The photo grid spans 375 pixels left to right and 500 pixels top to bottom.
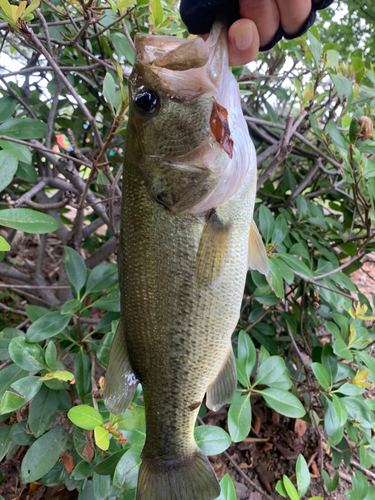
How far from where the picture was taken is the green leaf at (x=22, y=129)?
4.15 feet

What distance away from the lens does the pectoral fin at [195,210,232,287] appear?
880mm

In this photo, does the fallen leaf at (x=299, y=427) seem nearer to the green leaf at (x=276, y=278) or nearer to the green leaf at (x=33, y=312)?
the green leaf at (x=276, y=278)

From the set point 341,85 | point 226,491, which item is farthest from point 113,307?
point 341,85

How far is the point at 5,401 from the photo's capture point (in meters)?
0.91

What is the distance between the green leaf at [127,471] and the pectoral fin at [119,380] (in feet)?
0.47

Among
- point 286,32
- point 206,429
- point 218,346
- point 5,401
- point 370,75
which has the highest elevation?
point 286,32

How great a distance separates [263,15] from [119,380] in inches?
42.6

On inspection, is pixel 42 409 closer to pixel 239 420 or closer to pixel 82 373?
pixel 82 373

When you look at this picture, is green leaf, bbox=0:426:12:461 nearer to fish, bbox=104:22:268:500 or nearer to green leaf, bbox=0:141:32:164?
fish, bbox=104:22:268:500

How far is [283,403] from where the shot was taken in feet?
3.72

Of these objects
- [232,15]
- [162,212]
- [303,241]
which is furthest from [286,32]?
[303,241]

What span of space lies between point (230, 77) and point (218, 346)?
0.76 meters

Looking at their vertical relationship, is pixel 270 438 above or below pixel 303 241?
below

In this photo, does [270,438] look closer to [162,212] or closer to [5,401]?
[5,401]
